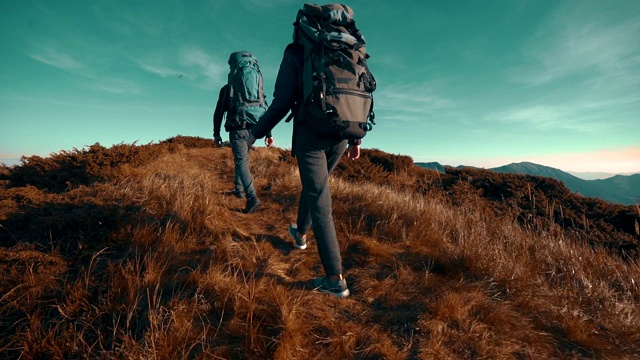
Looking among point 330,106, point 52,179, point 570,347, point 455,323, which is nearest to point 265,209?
point 330,106

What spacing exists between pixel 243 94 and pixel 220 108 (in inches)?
19.2

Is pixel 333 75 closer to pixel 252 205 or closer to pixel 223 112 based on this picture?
pixel 252 205

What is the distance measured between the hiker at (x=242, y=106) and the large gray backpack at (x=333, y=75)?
102 inches

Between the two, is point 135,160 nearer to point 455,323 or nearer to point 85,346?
point 85,346

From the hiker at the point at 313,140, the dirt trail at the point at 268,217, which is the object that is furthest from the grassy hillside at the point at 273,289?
the hiker at the point at 313,140

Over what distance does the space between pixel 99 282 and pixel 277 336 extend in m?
1.47

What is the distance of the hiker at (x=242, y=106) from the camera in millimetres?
4629

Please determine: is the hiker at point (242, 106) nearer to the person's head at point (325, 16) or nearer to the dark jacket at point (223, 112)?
the dark jacket at point (223, 112)

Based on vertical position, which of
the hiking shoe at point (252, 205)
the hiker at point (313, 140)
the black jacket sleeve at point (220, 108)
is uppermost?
the black jacket sleeve at point (220, 108)

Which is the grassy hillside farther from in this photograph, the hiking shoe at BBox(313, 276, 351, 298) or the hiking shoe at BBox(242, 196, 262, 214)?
the hiking shoe at BBox(242, 196, 262, 214)

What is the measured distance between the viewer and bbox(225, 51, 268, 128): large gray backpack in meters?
4.63

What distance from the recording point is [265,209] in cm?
466

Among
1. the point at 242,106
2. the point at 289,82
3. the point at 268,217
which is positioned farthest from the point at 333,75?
the point at 242,106

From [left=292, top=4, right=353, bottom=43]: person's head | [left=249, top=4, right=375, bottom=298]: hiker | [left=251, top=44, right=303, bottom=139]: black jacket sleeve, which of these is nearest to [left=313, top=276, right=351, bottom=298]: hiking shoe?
[left=249, top=4, right=375, bottom=298]: hiker
